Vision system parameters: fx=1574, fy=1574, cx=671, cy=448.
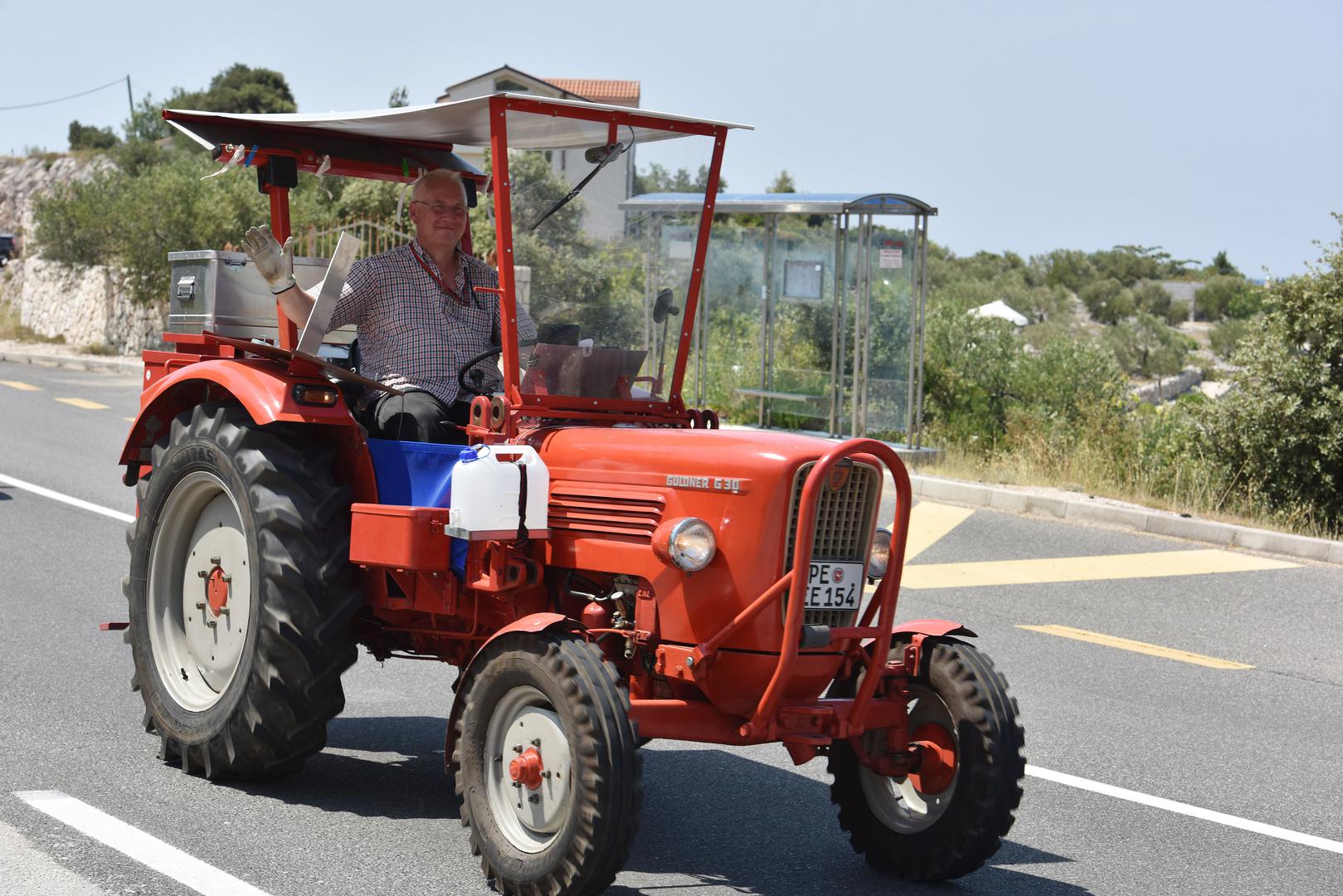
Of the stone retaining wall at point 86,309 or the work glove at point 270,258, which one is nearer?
the work glove at point 270,258

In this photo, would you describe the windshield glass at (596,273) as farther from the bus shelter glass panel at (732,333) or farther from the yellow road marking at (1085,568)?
the bus shelter glass panel at (732,333)

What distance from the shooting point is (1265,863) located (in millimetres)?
5879

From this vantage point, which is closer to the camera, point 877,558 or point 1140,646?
point 877,558

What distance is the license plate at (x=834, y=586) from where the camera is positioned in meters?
5.24

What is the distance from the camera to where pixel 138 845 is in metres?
5.29

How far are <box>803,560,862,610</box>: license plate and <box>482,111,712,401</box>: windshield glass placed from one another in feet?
4.26

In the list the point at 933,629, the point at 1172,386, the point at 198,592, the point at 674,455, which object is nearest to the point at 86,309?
the point at 1172,386

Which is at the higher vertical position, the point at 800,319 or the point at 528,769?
the point at 800,319

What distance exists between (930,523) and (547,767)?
971 cm

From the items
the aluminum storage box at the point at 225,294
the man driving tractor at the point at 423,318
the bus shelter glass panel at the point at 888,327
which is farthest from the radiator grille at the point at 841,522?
the bus shelter glass panel at the point at 888,327

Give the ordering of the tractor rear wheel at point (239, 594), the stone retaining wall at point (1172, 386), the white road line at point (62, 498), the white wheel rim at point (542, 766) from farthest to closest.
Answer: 1. the stone retaining wall at point (1172, 386)
2. the white road line at point (62, 498)
3. the tractor rear wheel at point (239, 594)
4. the white wheel rim at point (542, 766)

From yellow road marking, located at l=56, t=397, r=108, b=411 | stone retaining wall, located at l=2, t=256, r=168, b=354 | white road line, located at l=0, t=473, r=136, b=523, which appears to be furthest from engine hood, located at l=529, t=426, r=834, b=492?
stone retaining wall, located at l=2, t=256, r=168, b=354

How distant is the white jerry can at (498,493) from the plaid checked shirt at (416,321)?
0.81 meters

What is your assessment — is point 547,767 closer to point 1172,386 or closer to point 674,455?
point 674,455
